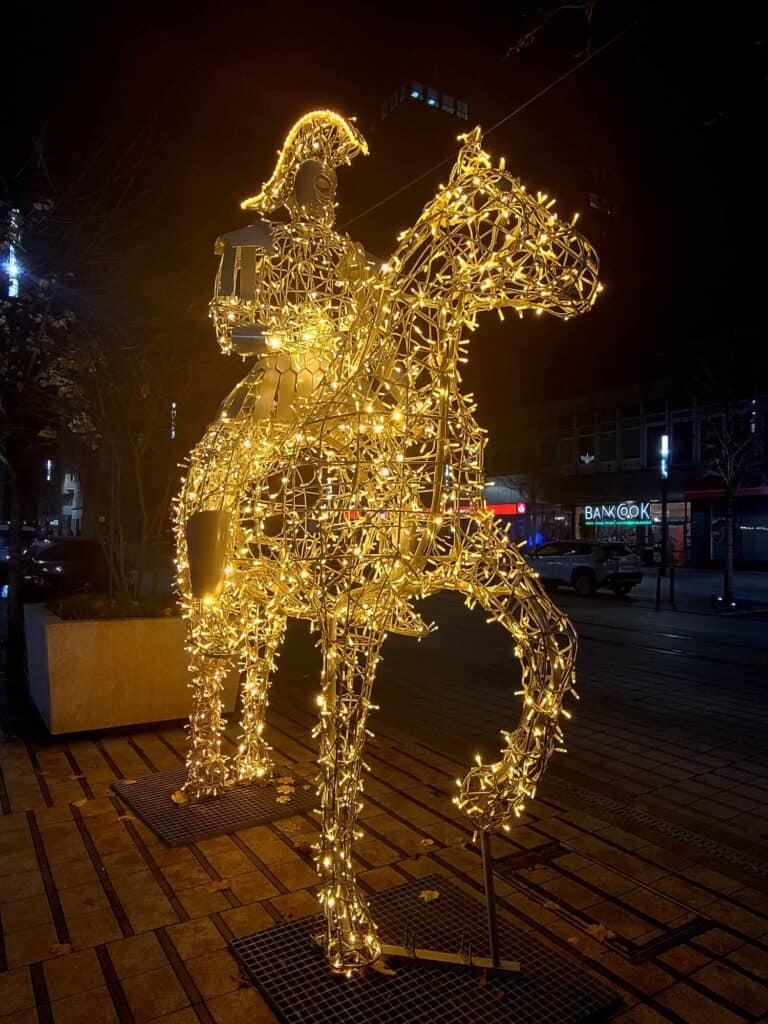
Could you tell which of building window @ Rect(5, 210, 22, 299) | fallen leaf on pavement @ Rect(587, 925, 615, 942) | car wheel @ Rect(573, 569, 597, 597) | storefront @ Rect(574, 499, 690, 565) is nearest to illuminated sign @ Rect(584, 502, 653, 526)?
storefront @ Rect(574, 499, 690, 565)

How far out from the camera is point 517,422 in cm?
3350

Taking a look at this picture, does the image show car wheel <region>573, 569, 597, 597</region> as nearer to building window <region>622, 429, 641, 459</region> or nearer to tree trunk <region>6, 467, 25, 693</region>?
building window <region>622, 429, 641, 459</region>

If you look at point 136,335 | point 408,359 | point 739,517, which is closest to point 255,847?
point 408,359

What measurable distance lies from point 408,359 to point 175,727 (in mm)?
4612

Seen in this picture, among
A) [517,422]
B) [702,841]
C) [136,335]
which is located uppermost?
[517,422]

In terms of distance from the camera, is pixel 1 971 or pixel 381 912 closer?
pixel 1 971

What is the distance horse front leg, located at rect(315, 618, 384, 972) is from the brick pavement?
0.41m

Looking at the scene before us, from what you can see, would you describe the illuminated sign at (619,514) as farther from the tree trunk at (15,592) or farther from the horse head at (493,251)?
the horse head at (493,251)

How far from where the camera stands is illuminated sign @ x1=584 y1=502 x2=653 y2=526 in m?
29.1

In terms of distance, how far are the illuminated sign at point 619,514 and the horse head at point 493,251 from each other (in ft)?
92.0

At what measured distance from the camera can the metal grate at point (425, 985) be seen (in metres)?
2.58

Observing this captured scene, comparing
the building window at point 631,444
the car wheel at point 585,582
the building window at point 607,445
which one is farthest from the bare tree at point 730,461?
the building window at point 607,445

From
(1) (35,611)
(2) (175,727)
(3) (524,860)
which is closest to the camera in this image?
(3) (524,860)

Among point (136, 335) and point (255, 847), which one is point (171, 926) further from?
point (136, 335)
